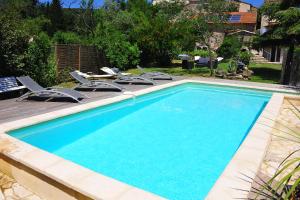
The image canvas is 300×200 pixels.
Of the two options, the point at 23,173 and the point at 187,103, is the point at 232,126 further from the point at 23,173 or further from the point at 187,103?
the point at 23,173

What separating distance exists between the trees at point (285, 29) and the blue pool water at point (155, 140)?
234 inches

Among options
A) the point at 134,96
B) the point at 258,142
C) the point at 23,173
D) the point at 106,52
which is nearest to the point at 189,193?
the point at 258,142

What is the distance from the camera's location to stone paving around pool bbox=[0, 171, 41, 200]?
458 centimetres

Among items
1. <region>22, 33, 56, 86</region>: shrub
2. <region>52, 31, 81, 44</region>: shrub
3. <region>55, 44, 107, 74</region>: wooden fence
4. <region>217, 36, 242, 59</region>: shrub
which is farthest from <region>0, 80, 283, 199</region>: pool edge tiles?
<region>217, 36, 242, 59</region>: shrub

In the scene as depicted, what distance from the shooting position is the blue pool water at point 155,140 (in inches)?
238

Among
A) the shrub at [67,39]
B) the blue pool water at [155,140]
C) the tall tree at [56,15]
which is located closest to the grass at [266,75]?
the blue pool water at [155,140]

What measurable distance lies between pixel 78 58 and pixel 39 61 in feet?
15.2

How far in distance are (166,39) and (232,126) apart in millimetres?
15334

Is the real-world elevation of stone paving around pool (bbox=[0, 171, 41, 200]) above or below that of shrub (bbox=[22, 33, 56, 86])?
below

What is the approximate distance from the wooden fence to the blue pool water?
5626 mm

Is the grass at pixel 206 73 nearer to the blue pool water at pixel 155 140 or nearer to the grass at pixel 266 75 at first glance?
the grass at pixel 266 75

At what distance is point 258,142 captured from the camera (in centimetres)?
634

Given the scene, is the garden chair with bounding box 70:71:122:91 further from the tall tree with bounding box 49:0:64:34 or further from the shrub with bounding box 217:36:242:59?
the tall tree with bounding box 49:0:64:34

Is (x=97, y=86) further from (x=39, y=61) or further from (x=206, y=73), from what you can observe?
(x=206, y=73)
